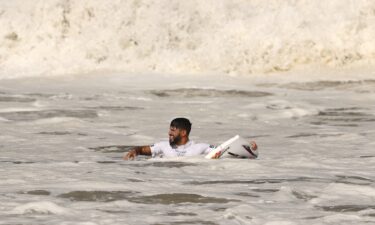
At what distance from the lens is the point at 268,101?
49.9ft

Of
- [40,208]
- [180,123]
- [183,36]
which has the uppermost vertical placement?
[183,36]

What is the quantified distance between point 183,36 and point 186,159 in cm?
1119

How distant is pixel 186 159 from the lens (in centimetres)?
913

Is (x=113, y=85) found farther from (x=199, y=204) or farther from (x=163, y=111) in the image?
(x=199, y=204)

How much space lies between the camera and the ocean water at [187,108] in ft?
23.5

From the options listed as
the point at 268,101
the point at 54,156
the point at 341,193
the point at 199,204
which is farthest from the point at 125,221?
the point at 268,101

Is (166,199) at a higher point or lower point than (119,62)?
lower

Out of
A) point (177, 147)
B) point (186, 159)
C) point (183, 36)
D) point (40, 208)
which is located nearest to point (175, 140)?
point (177, 147)

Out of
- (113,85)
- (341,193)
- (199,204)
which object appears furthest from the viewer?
(113,85)

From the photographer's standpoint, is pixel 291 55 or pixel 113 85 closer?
pixel 113 85

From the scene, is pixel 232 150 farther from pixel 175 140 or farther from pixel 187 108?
pixel 187 108

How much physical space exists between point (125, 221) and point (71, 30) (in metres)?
14.6

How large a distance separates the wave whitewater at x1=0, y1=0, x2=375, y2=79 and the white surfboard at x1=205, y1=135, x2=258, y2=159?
9675mm

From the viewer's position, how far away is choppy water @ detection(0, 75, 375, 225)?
22.6 ft
